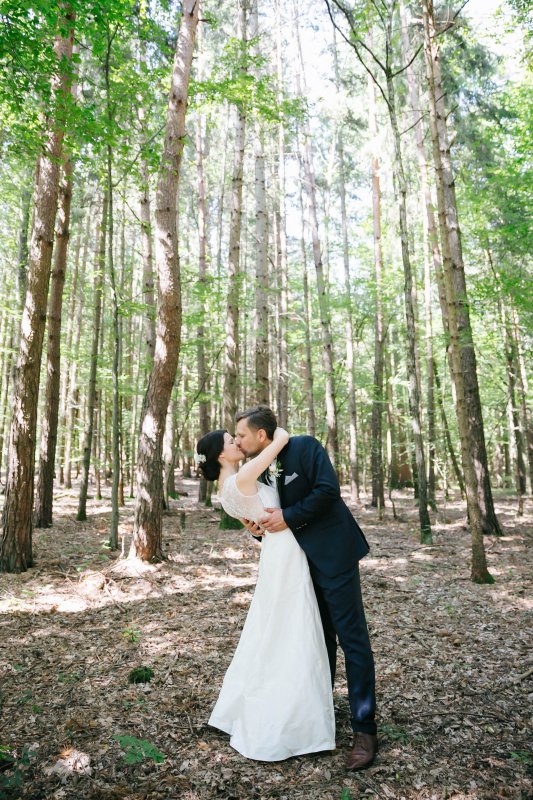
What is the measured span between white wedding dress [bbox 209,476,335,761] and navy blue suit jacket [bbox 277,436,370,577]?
10cm

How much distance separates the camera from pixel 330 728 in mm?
2924

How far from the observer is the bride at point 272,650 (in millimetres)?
2885

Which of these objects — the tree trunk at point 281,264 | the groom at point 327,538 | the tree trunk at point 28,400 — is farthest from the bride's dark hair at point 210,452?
the tree trunk at point 281,264

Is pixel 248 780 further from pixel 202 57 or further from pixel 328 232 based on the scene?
pixel 328 232

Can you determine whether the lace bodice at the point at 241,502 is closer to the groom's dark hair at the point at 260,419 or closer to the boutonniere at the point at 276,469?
the boutonniere at the point at 276,469

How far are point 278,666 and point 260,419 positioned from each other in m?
1.48

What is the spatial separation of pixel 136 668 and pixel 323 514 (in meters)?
2.35

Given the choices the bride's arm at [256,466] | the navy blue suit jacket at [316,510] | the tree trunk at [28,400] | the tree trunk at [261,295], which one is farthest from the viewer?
the tree trunk at [261,295]

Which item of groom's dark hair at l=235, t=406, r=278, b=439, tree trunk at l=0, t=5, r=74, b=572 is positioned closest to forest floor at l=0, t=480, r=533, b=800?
tree trunk at l=0, t=5, r=74, b=572

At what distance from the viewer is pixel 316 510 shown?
2955mm

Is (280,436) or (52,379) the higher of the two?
(52,379)

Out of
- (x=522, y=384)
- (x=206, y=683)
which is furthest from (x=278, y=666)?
(x=522, y=384)

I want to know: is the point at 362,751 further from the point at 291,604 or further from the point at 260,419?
the point at 260,419

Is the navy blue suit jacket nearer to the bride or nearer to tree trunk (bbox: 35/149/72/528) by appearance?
the bride
